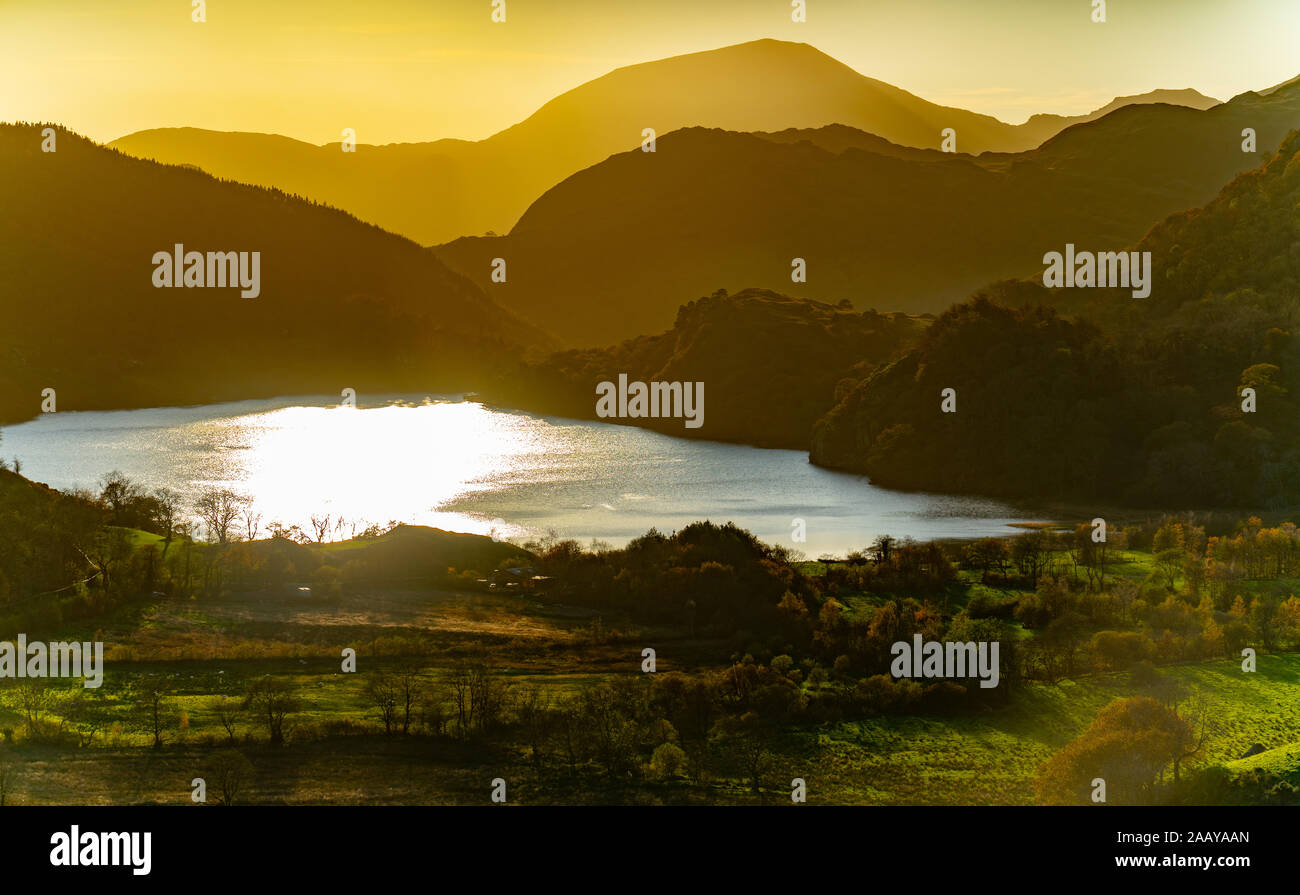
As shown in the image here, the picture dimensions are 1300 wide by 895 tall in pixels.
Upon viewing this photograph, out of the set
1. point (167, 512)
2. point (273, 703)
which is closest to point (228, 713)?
point (273, 703)

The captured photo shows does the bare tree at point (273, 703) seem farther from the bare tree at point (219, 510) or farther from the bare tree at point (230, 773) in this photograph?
the bare tree at point (219, 510)

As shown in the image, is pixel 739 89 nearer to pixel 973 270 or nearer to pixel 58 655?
pixel 58 655

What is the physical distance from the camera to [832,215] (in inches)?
5876

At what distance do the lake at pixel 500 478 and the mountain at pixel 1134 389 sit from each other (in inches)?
174

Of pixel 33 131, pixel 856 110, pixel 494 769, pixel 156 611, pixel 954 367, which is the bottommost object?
pixel 494 769

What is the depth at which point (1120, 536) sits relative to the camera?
126 ft

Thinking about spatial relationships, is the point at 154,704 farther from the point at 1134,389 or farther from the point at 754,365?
the point at 754,365

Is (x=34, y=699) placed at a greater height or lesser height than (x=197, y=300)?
lesser

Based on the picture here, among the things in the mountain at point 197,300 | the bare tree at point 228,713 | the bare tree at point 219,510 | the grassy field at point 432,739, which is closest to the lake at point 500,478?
the bare tree at point 219,510

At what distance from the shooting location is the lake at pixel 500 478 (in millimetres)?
39000

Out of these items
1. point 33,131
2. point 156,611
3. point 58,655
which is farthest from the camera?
point 33,131

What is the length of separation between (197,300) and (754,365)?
7601cm

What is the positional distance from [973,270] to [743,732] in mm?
116414
